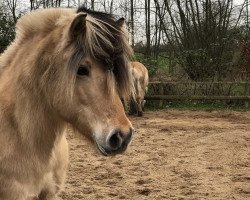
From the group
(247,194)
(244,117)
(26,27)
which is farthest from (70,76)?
(244,117)

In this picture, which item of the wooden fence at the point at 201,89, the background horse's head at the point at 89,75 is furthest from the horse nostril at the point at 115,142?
the wooden fence at the point at 201,89

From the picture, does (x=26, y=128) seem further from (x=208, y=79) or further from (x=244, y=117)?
(x=208, y=79)

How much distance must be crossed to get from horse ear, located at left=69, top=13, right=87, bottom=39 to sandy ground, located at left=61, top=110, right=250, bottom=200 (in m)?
0.92

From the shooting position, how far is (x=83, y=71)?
2465 mm

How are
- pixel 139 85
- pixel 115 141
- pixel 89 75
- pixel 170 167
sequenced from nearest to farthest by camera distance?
pixel 115 141
pixel 89 75
pixel 170 167
pixel 139 85

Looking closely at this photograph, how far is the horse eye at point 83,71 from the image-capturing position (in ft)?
8.05

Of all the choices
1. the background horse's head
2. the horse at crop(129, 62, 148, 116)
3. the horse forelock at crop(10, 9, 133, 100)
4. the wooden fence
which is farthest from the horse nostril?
the wooden fence

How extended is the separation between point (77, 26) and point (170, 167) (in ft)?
13.1

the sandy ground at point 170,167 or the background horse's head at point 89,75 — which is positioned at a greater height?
the background horse's head at point 89,75

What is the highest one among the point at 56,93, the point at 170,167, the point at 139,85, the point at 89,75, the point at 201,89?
the point at 89,75

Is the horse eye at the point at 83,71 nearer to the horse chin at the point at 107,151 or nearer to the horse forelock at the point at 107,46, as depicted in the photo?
the horse forelock at the point at 107,46

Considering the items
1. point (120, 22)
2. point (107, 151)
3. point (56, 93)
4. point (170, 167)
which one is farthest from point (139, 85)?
point (107, 151)

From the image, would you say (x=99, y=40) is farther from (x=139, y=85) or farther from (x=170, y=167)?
(x=139, y=85)

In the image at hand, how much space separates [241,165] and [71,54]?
4351 millimetres
